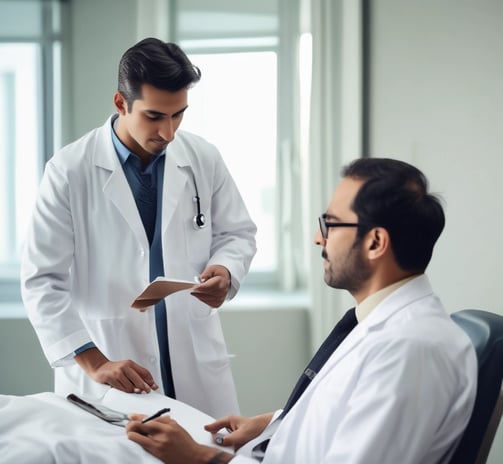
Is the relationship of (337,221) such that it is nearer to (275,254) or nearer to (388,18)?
(388,18)

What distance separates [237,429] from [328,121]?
5.74 ft

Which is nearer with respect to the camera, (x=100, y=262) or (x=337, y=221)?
(x=337, y=221)

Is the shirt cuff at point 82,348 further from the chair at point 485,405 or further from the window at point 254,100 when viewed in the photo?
the window at point 254,100

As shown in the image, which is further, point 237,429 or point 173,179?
point 173,179

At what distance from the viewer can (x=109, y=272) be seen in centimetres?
203

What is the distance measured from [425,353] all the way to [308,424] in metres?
0.28

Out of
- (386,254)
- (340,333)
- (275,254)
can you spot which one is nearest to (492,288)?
(340,333)

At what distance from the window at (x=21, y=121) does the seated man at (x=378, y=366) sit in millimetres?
2337

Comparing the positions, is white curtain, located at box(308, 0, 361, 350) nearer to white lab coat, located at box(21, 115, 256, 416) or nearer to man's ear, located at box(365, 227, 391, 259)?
white lab coat, located at box(21, 115, 256, 416)

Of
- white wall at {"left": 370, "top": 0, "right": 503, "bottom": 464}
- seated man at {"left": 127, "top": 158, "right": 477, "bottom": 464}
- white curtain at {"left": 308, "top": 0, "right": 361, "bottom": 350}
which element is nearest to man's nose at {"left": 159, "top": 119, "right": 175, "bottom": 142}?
seated man at {"left": 127, "top": 158, "right": 477, "bottom": 464}

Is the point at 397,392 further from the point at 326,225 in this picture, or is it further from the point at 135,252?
the point at 135,252

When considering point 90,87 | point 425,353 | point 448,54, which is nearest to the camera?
point 425,353

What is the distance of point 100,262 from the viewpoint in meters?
2.04

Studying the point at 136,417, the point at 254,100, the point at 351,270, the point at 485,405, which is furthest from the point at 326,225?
the point at 254,100
